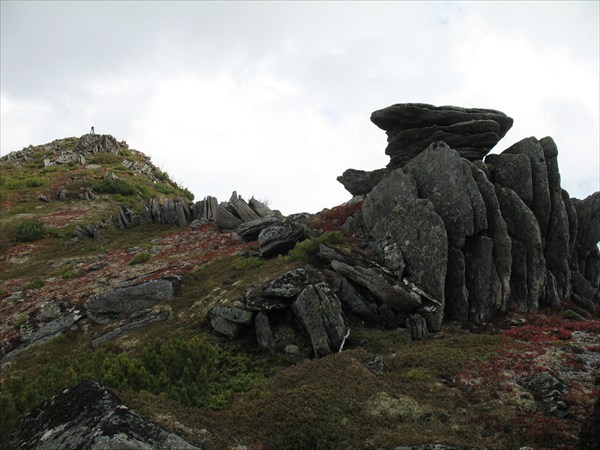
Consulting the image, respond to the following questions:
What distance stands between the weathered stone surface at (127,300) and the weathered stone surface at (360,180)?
65.6 feet

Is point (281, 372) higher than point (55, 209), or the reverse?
point (55, 209)

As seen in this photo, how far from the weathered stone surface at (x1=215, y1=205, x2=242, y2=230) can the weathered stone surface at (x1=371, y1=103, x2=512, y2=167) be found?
19.7 meters

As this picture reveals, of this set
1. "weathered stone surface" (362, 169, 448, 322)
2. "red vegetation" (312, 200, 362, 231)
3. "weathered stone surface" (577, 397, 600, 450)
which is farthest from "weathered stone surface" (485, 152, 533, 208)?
"weathered stone surface" (577, 397, 600, 450)

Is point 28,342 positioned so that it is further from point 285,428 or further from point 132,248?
point 285,428

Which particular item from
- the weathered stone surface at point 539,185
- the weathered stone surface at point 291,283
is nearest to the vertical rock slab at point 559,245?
the weathered stone surface at point 539,185

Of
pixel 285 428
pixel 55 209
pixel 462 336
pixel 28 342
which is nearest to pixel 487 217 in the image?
pixel 462 336

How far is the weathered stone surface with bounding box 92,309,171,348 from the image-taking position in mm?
26438

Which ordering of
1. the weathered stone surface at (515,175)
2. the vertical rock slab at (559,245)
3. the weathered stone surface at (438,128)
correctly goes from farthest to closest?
the weathered stone surface at (438,128)
the weathered stone surface at (515,175)
the vertical rock slab at (559,245)

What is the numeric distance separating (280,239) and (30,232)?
38.0 m

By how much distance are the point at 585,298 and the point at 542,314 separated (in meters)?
6.47

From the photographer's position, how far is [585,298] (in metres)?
32.6

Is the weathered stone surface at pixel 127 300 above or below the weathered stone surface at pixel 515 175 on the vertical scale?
below

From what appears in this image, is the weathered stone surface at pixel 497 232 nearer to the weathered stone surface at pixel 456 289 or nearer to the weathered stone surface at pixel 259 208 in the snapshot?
the weathered stone surface at pixel 456 289

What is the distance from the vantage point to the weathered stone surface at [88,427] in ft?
34.9
